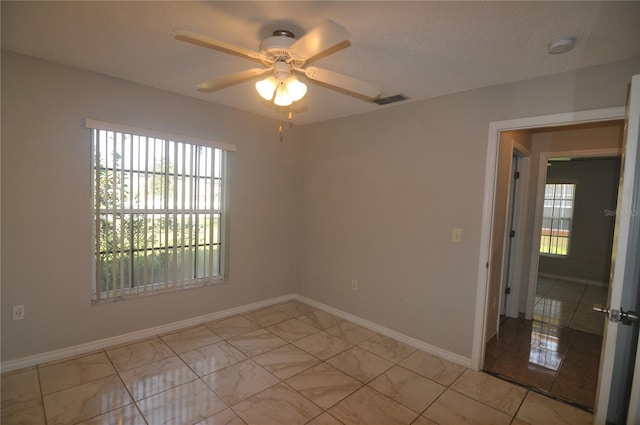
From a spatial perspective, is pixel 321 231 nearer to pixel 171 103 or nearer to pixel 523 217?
pixel 171 103

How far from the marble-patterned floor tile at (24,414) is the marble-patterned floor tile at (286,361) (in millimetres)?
1479

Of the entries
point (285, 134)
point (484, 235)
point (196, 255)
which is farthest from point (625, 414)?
point (285, 134)

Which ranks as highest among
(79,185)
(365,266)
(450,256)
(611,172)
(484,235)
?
(611,172)

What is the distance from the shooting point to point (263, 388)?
2398mm

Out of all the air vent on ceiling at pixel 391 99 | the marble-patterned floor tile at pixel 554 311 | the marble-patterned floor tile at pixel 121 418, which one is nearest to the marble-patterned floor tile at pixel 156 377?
the marble-patterned floor tile at pixel 121 418

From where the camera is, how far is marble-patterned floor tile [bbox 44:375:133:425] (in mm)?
2014

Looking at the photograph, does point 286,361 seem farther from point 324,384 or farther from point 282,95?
point 282,95

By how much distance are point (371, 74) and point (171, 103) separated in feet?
6.73

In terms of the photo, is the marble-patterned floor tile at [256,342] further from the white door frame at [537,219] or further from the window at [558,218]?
the window at [558,218]

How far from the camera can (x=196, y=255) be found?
3533mm

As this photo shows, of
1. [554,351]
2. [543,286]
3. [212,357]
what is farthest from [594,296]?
[212,357]

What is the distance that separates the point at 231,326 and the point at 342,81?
2877mm

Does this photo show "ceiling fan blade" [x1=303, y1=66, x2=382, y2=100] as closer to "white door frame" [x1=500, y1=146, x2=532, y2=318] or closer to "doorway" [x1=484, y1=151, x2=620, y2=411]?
"doorway" [x1=484, y1=151, x2=620, y2=411]

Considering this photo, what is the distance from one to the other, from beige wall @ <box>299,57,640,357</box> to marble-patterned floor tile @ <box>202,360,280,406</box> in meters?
1.49
